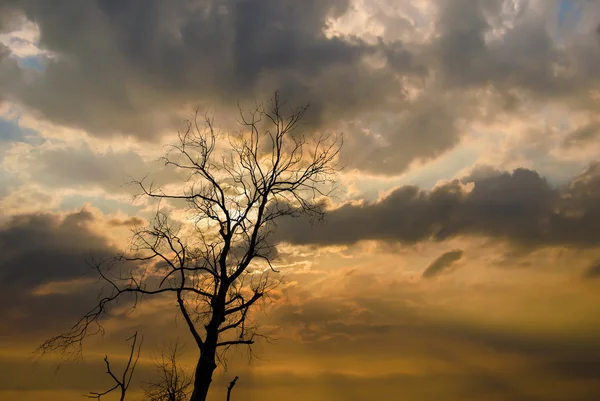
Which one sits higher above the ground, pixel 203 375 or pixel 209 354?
pixel 209 354

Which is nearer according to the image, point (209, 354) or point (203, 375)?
point (203, 375)

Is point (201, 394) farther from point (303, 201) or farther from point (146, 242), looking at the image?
point (303, 201)

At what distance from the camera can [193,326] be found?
1566 cm

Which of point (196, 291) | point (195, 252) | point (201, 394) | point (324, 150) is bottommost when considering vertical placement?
point (201, 394)

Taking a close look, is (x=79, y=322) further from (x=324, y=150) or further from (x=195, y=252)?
(x=324, y=150)

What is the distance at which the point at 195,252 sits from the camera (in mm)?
16391

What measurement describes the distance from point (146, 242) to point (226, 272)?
2473 millimetres

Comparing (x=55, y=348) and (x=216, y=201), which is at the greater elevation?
(x=216, y=201)

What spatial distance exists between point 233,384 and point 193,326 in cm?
197

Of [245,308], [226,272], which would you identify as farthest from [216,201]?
[245,308]

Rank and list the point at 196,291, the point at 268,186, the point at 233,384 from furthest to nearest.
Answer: the point at 268,186 < the point at 196,291 < the point at 233,384

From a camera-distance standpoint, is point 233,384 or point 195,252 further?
point 195,252

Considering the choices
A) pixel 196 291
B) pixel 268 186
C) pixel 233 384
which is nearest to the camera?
pixel 233 384

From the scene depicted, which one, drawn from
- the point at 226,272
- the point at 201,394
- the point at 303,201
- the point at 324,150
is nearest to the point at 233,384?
the point at 201,394
